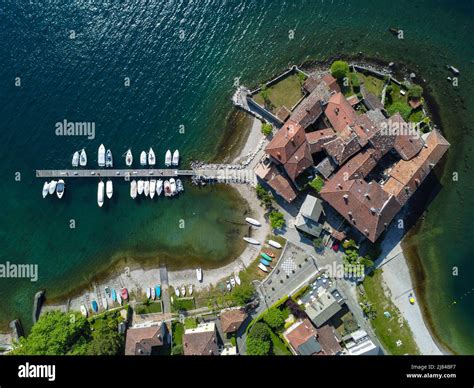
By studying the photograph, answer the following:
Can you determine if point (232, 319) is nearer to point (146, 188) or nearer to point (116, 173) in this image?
point (146, 188)

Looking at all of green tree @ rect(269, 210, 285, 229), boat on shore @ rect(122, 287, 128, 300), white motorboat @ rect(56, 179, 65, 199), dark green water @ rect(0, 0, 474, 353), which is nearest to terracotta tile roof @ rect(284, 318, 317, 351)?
green tree @ rect(269, 210, 285, 229)

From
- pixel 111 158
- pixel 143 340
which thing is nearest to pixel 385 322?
pixel 143 340

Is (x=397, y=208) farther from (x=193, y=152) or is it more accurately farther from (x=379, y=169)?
(x=193, y=152)

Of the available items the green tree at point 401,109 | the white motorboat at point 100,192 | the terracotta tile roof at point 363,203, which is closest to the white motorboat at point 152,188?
the white motorboat at point 100,192

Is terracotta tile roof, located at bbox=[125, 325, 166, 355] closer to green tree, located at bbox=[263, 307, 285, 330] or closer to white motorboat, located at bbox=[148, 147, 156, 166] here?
green tree, located at bbox=[263, 307, 285, 330]

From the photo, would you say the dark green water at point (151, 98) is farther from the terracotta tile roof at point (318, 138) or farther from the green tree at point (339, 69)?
the terracotta tile roof at point (318, 138)
